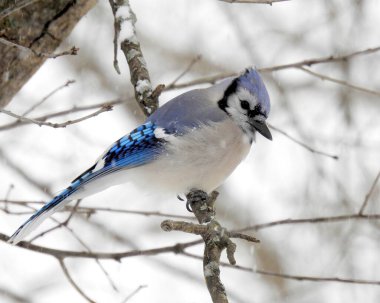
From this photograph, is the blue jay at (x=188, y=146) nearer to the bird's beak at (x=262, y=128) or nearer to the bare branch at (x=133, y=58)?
the bird's beak at (x=262, y=128)

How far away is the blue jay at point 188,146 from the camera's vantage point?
314 centimetres

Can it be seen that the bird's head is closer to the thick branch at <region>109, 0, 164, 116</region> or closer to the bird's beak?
the bird's beak

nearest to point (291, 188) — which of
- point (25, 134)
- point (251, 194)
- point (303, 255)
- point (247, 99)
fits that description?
point (251, 194)

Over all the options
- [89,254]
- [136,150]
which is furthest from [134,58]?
[89,254]

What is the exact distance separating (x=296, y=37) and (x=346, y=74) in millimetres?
757

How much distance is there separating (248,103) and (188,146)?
35 centimetres

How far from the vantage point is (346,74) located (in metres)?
5.64

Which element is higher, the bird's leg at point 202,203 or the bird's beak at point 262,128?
the bird's beak at point 262,128

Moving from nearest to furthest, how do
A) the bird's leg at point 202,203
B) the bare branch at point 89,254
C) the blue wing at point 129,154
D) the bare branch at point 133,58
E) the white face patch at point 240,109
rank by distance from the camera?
the bare branch at point 89,254, the bird's leg at point 202,203, the blue wing at point 129,154, the white face patch at point 240,109, the bare branch at point 133,58

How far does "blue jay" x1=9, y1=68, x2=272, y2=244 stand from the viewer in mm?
3137

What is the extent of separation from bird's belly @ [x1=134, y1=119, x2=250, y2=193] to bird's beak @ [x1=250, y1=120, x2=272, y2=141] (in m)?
0.09

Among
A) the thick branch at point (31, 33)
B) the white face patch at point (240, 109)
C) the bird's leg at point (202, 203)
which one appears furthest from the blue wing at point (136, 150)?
the thick branch at point (31, 33)

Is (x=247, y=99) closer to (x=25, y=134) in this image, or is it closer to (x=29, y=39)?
(x=29, y=39)

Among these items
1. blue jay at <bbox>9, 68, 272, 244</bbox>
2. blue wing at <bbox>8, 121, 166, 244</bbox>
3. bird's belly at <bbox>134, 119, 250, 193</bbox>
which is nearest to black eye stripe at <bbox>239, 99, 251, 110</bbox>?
blue jay at <bbox>9, 68, 272, 244</bbox>
